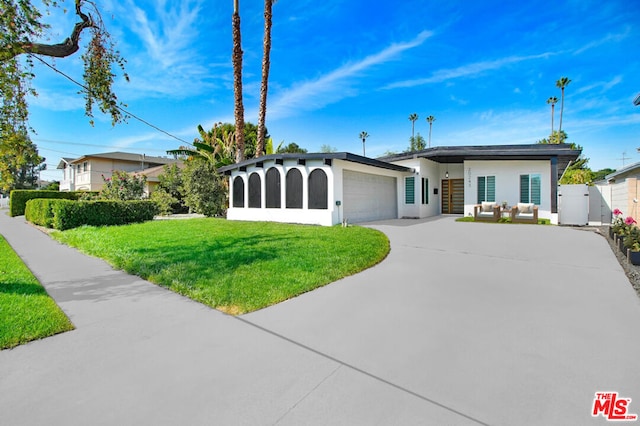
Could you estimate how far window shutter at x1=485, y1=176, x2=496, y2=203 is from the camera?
50.4ft

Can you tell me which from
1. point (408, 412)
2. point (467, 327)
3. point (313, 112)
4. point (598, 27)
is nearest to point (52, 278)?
point (408, 412)

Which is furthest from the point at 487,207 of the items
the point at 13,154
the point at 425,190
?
the point at 13,154

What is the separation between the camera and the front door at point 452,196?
18702 millimetres

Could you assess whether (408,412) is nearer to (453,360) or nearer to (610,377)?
(453,360)

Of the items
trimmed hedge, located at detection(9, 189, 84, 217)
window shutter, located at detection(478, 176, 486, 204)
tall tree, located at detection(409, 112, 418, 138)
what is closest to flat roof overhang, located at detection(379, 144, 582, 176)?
window shutter, located at detection(478, 176, 486, 204)

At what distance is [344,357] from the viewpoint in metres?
2.79

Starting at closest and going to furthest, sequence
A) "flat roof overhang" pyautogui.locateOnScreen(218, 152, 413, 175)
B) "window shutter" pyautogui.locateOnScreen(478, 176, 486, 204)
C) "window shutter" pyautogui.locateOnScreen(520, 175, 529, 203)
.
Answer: "flat roof overhang" pyautogui.locateOnScreen(218, 152, 413, 175), "window shutter" pyautogui.locateOnScreen(520, 175, 529, 203), "window shutter" pyautogui.locateOnScreen(478, 176, 486, 204)

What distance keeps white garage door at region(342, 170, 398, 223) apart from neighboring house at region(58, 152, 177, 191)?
28.1 meters

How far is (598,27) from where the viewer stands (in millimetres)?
11633

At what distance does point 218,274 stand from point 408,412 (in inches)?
165

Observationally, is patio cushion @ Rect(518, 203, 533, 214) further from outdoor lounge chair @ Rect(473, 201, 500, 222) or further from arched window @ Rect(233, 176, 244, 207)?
arched window @ Rect(233, 176, 244, 207)

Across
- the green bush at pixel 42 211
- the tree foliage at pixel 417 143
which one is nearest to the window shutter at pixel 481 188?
the green bush at pixel 42 211

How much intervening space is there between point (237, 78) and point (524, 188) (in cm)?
1648

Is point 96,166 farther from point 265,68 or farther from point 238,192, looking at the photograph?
point 238,192
